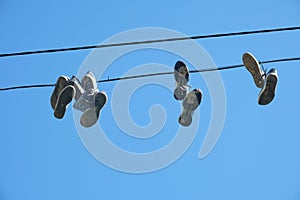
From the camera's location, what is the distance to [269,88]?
5.39m

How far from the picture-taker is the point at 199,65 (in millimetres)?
6035

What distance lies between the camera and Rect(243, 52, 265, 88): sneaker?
5504mm

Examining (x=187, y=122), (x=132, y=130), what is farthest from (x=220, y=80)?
(x=132, y=130)

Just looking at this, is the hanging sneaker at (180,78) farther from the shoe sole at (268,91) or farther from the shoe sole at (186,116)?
the shoe sole at (268,91)

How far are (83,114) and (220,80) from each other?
164 cm

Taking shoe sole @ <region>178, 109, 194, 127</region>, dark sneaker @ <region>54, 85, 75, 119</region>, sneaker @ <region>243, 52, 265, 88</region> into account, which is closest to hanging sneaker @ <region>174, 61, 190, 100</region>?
shoe sole @ <region>178, 109, 194, 127</region>

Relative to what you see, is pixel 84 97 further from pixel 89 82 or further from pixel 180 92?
pixel 180 92

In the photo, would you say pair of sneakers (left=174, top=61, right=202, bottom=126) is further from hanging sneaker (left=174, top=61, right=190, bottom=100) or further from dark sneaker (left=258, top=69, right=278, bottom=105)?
dark sneaker (left=258, top=69, right=278, bottom=105)

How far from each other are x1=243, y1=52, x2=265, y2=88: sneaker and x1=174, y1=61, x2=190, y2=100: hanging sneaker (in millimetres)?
543

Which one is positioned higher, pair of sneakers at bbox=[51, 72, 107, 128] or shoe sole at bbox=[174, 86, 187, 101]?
shoe sole at bbox=[174, 86, 187, 101]

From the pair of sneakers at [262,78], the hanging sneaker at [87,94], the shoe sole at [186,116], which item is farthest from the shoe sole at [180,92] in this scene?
the hanging sneaker at [87,94]

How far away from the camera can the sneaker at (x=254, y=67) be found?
550 cm

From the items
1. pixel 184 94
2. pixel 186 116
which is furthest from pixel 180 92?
pixel 186 116

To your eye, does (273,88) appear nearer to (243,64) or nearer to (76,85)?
(243,64)
